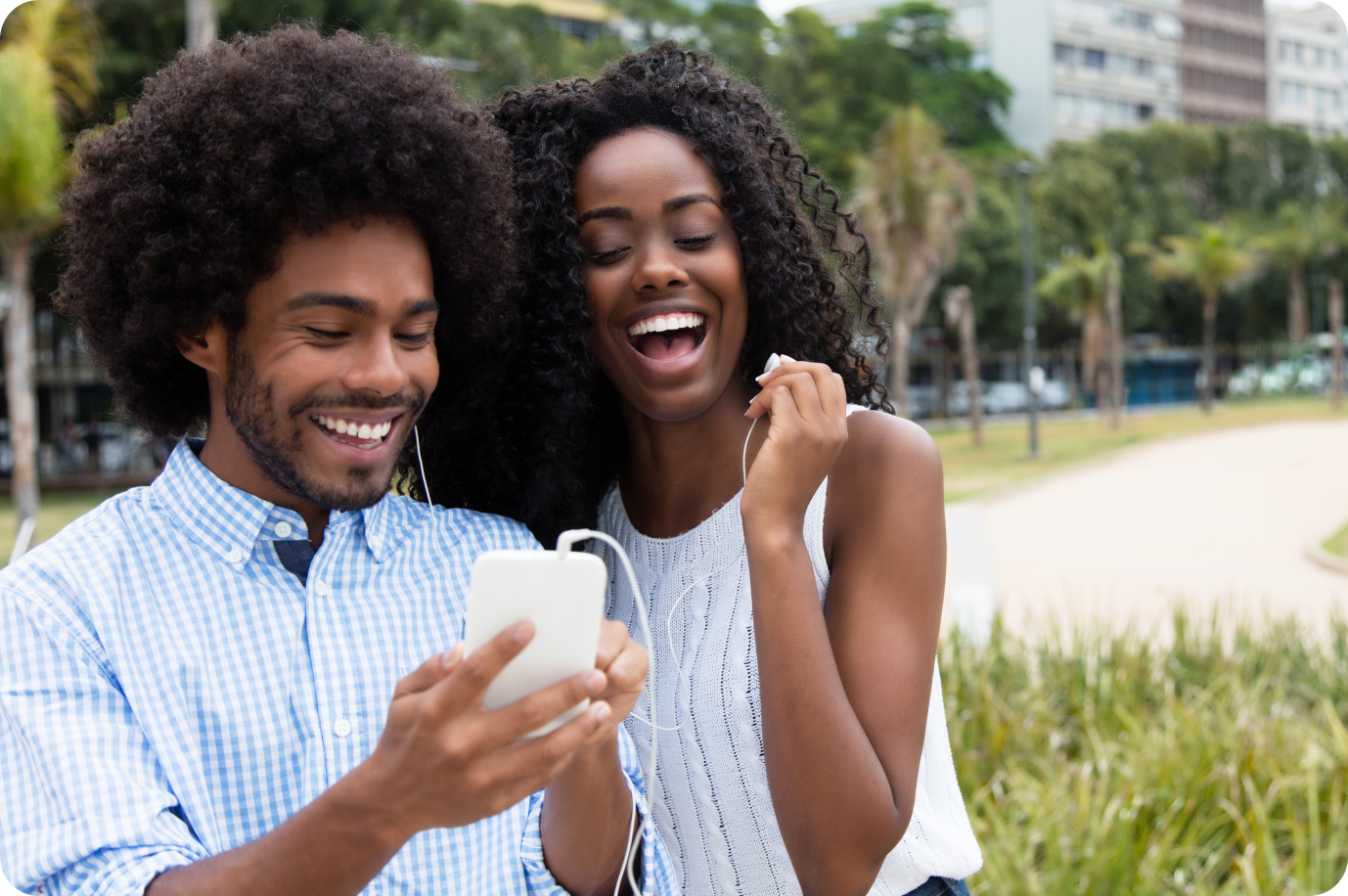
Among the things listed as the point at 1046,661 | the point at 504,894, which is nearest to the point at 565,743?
the point at 504,894

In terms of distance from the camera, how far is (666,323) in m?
2.14

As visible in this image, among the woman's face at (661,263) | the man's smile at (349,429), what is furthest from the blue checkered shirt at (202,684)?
the woman's face at (661,263)

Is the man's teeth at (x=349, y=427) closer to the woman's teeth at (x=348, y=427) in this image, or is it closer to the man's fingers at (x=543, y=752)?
the woman's teeth at (x=348, y=427)

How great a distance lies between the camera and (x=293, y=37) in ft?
6.08

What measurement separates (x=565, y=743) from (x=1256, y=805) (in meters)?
3.63

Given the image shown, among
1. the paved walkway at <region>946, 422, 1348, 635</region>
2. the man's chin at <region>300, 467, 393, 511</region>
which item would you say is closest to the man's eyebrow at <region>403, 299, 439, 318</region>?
the man's chin at <region>300, 467, 393, 511</region>

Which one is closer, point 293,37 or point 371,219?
point 371,219

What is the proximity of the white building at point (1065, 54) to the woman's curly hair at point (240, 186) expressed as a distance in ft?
198

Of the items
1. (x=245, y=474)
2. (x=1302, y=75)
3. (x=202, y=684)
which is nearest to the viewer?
(x=202, y=684)

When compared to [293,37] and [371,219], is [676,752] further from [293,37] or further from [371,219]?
[293,37]

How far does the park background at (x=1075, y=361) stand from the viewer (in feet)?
14.3

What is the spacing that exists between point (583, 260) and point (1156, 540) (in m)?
15.5

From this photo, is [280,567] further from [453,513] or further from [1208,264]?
[1208,264]

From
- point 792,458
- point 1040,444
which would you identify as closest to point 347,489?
point 792,458
